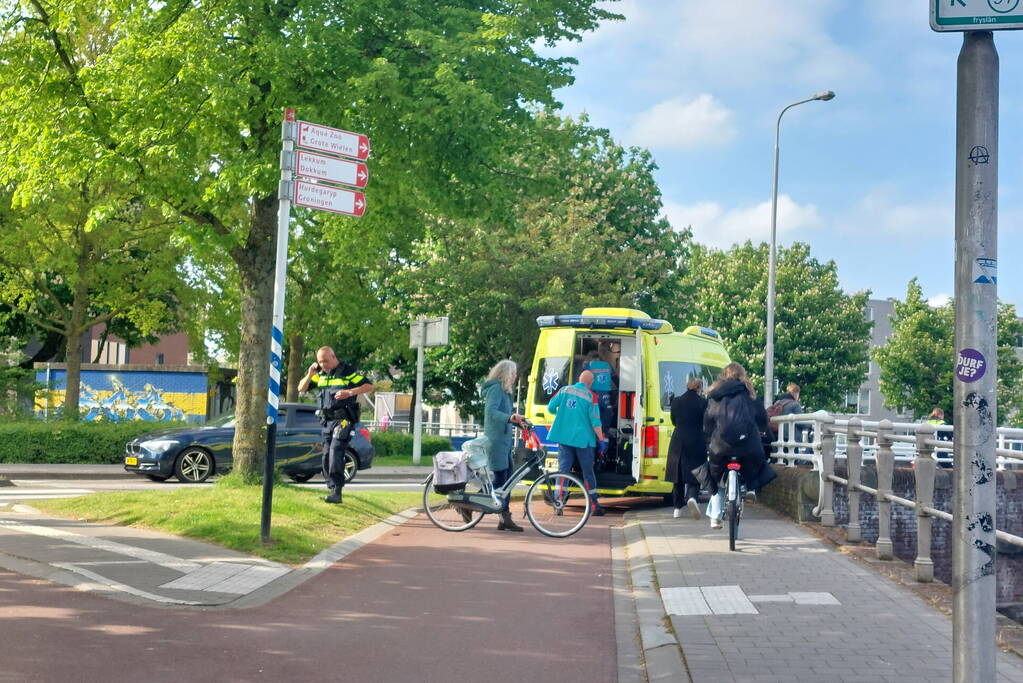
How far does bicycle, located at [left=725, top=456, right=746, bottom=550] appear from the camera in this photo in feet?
35.1

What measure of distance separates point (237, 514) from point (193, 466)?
768 cm

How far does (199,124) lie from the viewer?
42.4ft

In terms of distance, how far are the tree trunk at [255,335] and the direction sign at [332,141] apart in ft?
12.9

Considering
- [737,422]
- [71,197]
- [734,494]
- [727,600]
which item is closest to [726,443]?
[737,422]

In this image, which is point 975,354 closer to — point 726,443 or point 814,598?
point 814,598

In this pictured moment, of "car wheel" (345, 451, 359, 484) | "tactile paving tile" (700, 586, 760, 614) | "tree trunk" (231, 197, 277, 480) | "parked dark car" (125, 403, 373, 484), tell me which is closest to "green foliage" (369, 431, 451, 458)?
"car wheel" (345, 451, 359, 484)

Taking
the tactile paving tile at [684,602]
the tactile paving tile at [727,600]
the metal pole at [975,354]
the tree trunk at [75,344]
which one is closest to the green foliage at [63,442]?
the tree trunk at [75,344]

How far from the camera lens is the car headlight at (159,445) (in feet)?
59.2

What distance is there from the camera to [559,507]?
11.8 m

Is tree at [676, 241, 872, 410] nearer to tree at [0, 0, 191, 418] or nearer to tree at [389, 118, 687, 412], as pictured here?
tree at [389, 118, 687, 412]

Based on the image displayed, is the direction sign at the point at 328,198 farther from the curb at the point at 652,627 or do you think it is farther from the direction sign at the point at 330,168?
the curb at the point at 652,627

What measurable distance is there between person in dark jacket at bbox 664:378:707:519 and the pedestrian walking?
136 cm

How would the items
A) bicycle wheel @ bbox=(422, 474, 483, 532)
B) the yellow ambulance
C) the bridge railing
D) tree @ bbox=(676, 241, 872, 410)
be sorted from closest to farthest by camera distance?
the bridge railing
bicycle wheel @ bbox=(422, 474, 483, 532)
the yellow ambulance
tree @ bbox=(676, 241, 872, 410)

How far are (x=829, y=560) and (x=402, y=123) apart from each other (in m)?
6.96
